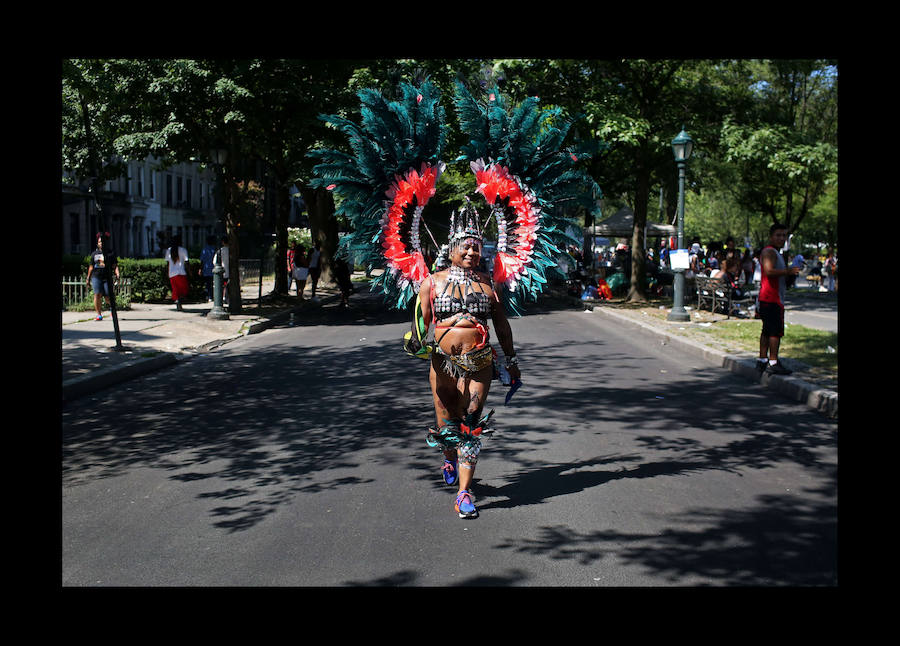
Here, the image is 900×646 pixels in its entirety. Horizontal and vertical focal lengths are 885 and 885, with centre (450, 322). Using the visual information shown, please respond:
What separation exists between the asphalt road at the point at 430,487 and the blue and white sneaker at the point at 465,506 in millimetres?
61

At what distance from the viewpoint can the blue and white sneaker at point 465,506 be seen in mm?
5555

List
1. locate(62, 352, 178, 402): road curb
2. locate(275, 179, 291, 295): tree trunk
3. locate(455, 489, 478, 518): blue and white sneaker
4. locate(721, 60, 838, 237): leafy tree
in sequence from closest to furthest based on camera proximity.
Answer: locate(455, 489, 478, 518): blue and white sneaker, locate(62, 352, 178, 402): road curb, locate(721, 60, 838, 237): leafy tree, locate(275, 179, 291, 295): tree trunk

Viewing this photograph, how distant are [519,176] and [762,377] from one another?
5902mm

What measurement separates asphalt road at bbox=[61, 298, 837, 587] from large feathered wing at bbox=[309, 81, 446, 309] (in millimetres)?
1613

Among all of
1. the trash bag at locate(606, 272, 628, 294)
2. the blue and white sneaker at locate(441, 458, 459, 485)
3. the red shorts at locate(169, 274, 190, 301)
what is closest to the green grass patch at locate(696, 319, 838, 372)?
the blue and white sneaker at locate(441, 458, 459, 485)

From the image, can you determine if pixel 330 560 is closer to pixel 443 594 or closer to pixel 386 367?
pixel 443 594

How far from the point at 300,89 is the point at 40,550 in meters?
17.0

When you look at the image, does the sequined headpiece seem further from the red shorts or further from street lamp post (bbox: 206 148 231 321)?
the red shorts

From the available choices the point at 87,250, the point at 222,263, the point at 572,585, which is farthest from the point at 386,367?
the point at 87,250

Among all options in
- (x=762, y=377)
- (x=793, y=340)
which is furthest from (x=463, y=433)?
(x=793, y=340)

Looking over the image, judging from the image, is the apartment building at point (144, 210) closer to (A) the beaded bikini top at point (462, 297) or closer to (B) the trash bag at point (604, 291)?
(B) the trash bag at point (604, 291)

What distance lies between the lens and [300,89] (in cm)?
1956

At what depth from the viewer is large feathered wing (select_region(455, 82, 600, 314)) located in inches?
256

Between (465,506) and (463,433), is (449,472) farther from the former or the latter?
(465,506)
